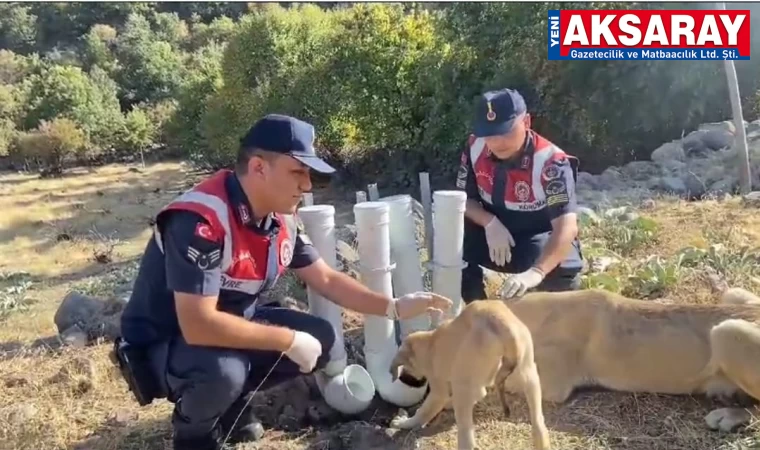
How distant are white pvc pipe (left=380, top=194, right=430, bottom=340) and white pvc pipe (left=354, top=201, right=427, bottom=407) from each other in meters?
0.19

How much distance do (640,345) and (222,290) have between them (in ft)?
6.56

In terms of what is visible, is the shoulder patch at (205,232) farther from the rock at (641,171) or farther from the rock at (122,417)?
the rock at (641,171)

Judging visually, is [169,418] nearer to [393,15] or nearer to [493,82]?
[493,82]

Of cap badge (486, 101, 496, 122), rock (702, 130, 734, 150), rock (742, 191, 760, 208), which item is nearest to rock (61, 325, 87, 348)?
cap badge (486, 101, 496, 122)

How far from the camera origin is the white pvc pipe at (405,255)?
4262 mm

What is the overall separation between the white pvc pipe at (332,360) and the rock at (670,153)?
9.00 metres

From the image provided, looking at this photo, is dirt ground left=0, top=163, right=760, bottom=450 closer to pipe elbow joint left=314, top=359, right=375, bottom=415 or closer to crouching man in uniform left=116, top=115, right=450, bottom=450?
pipe elbow joint left=314, top=359, right=375, bottom=415

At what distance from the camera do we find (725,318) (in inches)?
149

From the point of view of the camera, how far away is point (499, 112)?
4312 mm

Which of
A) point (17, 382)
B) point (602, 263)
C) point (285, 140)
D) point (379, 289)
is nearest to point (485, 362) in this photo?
point (379, 289)

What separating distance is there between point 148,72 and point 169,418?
124 feet

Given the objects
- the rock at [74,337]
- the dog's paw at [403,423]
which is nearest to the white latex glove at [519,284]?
the dog's paw at [403,423]

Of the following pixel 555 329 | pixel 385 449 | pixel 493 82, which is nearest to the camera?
pixel 385 449

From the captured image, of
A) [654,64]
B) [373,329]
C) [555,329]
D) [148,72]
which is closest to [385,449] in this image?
[373,329]
